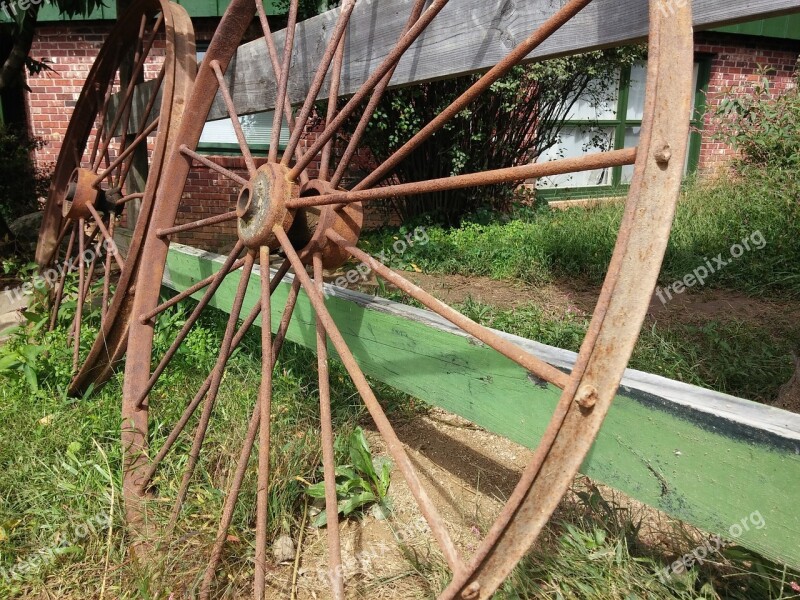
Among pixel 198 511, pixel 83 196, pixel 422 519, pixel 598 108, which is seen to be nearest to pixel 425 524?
pixel 422 519

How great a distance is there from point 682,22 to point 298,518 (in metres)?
1.74

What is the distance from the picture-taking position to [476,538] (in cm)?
181

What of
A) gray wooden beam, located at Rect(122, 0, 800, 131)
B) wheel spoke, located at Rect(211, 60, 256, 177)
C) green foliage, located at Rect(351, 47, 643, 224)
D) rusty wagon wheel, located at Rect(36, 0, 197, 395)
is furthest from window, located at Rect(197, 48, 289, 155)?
wheel spoke, located at Rect(211, 60, 256, 177)

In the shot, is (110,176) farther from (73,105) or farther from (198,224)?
(73,105)

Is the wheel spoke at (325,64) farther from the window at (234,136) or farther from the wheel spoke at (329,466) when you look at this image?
the window at (234,136)

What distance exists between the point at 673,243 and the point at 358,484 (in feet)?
11.7

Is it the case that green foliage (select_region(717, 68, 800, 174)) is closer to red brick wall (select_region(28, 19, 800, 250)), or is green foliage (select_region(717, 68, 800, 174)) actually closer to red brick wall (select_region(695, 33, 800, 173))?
red brick wall (select_region(28, 19, 800, 250))

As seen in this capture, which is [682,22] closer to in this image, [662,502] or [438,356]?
[662,502]

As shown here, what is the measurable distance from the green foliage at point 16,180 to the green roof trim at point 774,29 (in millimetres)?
8925

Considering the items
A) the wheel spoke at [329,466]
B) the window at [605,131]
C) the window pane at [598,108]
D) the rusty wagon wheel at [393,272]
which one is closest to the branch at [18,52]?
the rusty wagon wheel at [393,272]

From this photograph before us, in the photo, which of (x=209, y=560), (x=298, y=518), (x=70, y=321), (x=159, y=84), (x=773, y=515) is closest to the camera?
(x=773, y=515)

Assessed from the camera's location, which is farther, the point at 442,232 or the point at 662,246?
the point at 442,232

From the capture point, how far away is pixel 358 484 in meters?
2.06

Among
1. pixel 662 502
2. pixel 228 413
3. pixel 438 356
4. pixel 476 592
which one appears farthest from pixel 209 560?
pixel 662 502
